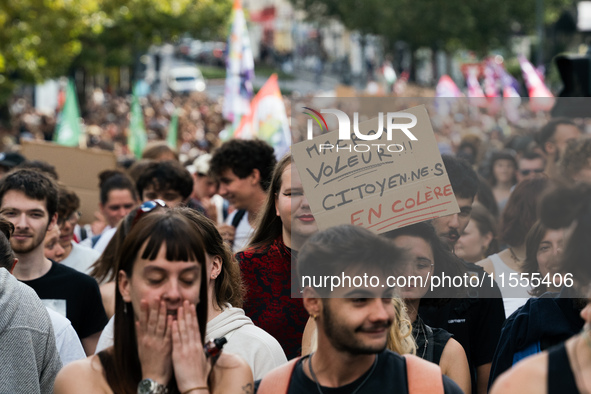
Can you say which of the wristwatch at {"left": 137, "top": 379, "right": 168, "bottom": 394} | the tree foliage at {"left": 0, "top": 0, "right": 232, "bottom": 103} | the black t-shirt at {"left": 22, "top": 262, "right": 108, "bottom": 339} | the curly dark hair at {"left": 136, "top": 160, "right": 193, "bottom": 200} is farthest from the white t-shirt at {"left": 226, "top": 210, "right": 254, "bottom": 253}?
the tree foliage at {"left": 0, "top": 0, "right": 232, "bottom": 103}

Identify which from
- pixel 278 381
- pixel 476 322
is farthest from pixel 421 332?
pixel 278 381

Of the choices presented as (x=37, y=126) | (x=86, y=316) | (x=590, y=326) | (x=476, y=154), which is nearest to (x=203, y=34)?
(x=37, y=126)

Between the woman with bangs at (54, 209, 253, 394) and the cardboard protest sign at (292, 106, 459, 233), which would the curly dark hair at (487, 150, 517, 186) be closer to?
the cardboard protest sign at (292, 106, 459, 233)

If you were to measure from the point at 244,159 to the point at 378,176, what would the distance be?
274cm

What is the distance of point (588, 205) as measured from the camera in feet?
10.7

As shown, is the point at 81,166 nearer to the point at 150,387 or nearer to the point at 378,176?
the point at 378,176

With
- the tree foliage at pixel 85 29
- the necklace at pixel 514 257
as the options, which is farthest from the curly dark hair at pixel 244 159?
the tree foliage at pixel 85 29

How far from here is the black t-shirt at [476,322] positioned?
4.31 m

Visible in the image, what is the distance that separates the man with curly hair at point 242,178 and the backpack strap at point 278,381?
3.29 meters

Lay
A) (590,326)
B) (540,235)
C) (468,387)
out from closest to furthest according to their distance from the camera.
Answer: (590,326) → (468,387) → (540,235)

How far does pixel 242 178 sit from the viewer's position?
660cm

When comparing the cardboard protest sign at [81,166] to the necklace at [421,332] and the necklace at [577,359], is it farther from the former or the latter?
the necklace at [577,359]

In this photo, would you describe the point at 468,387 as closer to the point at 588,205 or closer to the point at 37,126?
the point at 588,205

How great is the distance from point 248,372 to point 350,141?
1.07m
